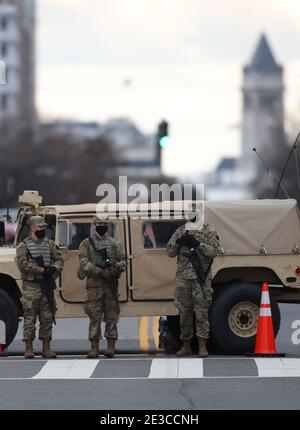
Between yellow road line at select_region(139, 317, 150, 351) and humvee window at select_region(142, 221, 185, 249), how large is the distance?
5.45ft

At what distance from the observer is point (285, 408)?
12578mm

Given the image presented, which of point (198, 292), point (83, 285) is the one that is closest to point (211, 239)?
point (198, 292)

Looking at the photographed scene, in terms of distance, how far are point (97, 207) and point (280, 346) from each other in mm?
3131

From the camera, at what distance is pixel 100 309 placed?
1730 cm

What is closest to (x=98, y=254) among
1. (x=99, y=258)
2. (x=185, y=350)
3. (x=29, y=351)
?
(x=99, y=258)

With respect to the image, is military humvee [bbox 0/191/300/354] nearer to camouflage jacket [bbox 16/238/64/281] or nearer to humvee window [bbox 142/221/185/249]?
humvee window [bbox 142/221/185/249]

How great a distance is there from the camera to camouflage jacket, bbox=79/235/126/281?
56.1ft

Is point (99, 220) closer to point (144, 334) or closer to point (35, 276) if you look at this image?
point (35, 276)

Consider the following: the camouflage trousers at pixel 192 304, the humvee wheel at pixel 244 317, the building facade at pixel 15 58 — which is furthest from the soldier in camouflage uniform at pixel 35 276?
the building facade at pixel 15 58

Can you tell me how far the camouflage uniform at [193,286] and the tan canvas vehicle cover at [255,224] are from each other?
698 millimetres

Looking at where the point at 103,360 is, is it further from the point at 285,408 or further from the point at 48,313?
the point at 285,408

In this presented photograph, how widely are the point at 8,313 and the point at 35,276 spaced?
695 mm

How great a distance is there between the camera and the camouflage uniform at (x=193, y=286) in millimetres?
17141

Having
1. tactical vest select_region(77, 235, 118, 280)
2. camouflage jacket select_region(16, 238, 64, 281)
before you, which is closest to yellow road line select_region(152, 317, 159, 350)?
tactical vest select_region(77, 235, 118, 280)
